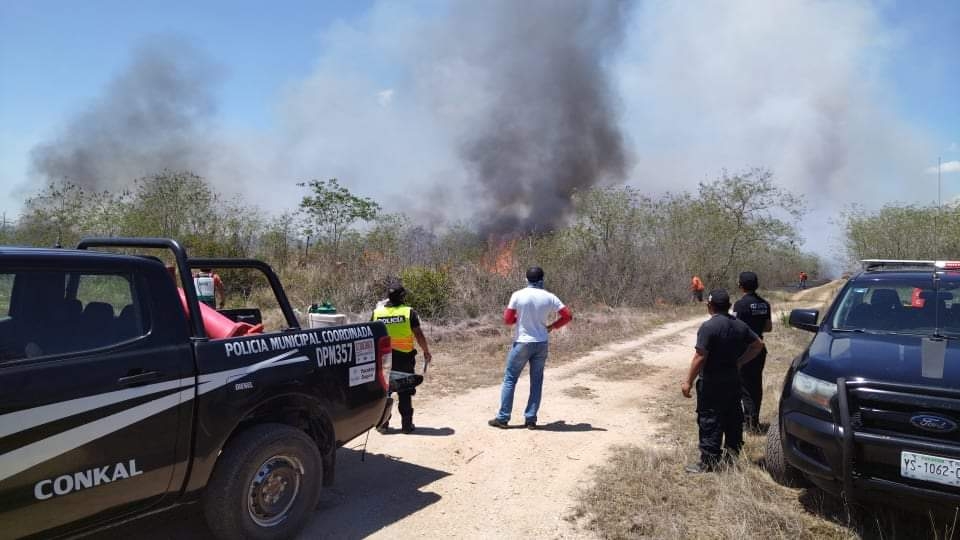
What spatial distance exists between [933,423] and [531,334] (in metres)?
3.33

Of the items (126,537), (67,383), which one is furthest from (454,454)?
(67,383)

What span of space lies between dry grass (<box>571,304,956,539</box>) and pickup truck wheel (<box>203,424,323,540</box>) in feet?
5.80

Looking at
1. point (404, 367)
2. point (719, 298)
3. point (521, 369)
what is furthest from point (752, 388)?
point (404, 367)

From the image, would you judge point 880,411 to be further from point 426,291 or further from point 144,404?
point 426,291

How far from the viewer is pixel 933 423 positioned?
3359mm

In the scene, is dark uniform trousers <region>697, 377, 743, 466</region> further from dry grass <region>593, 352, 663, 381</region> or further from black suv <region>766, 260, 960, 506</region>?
dry grass <region>593, 352, 663, 381</region>

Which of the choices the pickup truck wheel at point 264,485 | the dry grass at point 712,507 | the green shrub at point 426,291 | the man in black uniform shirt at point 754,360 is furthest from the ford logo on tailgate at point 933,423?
the green shrub at point 426,291

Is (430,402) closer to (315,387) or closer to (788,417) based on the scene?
(315,387)

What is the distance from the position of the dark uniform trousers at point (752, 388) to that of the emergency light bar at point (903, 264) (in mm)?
1171

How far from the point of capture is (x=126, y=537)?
365cm

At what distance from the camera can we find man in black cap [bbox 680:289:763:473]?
A: 182 inches

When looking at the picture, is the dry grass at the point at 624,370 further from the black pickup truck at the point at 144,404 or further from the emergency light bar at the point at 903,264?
the black pickup truck at the point at 144,404

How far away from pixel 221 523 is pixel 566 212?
3204 centimetres

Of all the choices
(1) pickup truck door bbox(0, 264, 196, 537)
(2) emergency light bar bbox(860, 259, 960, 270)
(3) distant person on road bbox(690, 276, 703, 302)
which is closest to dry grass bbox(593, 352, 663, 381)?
(2) emergency light bar bbox(860, 259, 960, 270)
